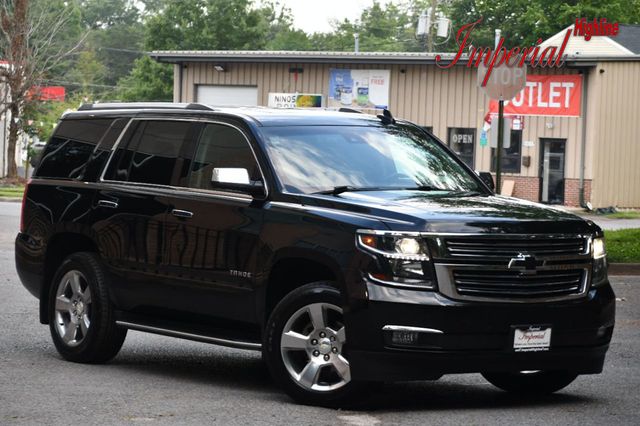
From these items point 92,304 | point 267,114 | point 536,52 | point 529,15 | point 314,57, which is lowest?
point 92,304

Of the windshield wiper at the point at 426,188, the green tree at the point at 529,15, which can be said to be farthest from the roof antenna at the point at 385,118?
the green tree at the point at 529,15

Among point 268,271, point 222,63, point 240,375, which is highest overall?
point 222,63

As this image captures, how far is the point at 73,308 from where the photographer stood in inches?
417

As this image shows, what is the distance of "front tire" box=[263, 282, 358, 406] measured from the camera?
829 centimetres

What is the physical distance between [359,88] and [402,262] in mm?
46989

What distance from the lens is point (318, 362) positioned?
842cm

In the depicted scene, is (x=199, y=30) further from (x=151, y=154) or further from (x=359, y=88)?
(x=151, y=154)

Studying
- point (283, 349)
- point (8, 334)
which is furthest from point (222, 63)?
point (283, 349)

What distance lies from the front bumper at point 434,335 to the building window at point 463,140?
A: 4461 cm

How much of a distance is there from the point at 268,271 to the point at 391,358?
1.18 metres

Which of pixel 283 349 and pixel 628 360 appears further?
pixel 628 360

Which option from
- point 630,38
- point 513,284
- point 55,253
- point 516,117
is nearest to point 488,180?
point 513,284

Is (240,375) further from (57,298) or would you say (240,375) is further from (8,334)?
(8,334)

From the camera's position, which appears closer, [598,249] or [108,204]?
[598,249]
